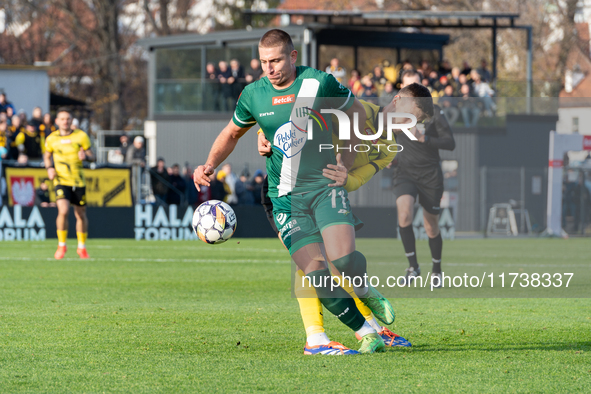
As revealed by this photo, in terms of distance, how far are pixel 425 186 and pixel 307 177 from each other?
411 cm

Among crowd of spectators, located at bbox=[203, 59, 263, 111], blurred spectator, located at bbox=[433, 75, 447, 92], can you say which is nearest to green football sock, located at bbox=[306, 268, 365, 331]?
blurred spectator, located at bbox=[433, 75, 447, 92]

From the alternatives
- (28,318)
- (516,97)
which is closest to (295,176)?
(28,318)

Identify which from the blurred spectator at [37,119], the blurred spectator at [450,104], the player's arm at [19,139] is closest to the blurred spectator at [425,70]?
the blurred spectator at [450,104]

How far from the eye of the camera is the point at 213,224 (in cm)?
596

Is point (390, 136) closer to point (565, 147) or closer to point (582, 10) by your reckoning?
point (565, 147)

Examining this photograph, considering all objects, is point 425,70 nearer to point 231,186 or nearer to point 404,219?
point 231,186

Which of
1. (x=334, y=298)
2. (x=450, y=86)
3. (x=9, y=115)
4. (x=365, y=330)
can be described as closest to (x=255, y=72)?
(x=450, y=86)

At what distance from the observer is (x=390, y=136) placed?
249 inches

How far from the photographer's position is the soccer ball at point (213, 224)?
5.96 m

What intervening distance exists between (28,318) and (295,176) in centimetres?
297

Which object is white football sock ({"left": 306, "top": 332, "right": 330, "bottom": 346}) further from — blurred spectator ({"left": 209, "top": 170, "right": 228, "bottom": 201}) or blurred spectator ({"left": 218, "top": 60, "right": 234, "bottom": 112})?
blurred spectator ({"left": 218, "top": 60, "right": 234, "bottom": 112})

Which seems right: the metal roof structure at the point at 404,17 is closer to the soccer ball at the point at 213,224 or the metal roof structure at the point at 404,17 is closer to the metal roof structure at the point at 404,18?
the metal roof structure at the point at 404,18

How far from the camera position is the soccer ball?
19.5 ft

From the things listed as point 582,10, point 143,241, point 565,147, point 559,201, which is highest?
point 582,10
